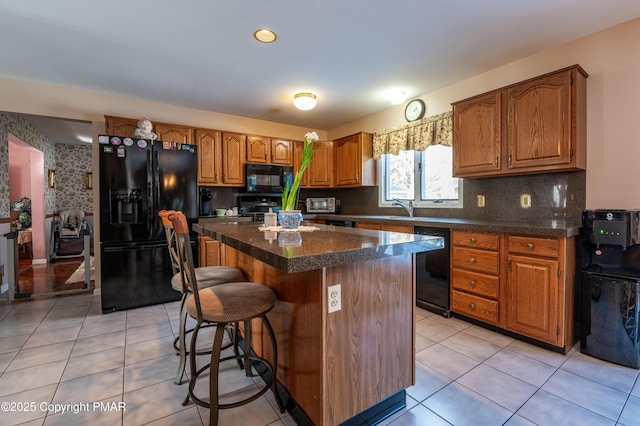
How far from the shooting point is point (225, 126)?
4.35 metres

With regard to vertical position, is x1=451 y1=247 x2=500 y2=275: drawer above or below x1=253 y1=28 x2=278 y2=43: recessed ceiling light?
below

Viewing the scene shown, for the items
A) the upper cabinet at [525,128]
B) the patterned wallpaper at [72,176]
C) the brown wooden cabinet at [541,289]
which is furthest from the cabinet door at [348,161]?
the patterned wallpaper at [72,176]

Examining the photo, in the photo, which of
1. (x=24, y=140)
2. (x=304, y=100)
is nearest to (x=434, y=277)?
(x=304, y=100)

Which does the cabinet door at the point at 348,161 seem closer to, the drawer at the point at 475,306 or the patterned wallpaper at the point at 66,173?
the drawer at the point at 475,306

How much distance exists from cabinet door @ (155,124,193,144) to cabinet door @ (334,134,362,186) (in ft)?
7.23

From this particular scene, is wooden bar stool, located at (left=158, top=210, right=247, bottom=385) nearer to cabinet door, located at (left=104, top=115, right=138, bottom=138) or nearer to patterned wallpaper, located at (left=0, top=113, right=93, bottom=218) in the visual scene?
cabinet door, located at (left=104, top=115, right=138, bottom=138)

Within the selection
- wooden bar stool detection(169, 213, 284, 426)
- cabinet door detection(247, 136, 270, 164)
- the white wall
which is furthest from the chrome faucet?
wooden bar stool detection(169, 213, 284, 426)

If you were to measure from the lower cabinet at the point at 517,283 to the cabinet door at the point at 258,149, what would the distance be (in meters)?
2.89

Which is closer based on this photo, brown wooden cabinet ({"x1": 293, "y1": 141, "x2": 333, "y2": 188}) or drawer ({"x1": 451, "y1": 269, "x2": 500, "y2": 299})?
drawer ({"x1": 451, "y1": 269, "x2": 500, "y2": 299})

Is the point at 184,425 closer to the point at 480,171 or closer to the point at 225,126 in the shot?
the point at 480,171

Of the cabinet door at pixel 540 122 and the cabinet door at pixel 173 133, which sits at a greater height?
the cabinet door at pixel 173 133

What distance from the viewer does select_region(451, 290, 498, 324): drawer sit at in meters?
2.46

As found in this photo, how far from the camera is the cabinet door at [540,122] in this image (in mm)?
2254

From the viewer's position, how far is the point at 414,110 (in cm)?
377
